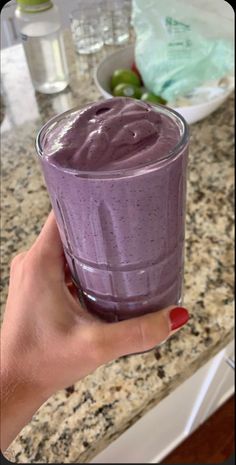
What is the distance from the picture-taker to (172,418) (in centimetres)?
85

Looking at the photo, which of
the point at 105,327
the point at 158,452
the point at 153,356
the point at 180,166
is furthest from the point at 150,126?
the point at 158,452

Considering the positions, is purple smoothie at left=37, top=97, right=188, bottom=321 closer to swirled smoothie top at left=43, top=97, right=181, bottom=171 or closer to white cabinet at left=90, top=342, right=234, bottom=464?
swirled smoothie top at left=43, top=97, right=181, bottom=171

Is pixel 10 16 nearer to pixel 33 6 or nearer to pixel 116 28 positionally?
pixel 33 6

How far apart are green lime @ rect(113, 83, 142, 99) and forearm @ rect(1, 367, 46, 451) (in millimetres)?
543

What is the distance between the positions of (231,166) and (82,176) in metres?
0.55

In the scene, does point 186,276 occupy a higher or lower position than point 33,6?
lower

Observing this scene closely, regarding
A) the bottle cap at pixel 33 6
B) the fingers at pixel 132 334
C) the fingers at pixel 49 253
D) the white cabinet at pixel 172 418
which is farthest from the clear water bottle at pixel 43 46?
the white cabinet at pixel 172 418

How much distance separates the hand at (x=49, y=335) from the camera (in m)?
0.41

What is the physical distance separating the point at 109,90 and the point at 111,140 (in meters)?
0.59

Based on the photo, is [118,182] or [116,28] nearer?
[118,182]

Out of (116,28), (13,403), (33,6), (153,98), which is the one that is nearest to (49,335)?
(13,403)

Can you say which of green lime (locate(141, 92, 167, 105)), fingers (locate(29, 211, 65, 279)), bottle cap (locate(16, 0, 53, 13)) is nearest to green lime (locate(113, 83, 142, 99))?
green lime (locate(141, 92, 167, 105))

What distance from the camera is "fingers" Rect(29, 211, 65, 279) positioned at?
0.44 m

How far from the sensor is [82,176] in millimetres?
281
